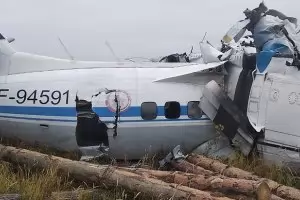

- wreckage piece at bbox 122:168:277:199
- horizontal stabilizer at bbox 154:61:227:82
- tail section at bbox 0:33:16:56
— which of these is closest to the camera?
wreckage piece at bbox 122:168:277:199

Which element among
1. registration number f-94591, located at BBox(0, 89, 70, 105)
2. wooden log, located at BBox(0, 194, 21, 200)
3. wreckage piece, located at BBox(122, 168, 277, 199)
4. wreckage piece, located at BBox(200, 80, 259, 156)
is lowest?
wooden log, located at BBox(0, 194, 21, 200)

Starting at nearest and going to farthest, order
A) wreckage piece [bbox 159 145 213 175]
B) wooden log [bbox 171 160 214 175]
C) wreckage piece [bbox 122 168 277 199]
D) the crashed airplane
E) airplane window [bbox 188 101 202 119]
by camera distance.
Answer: wreckage piece [bbox 122 168 277 199] < wooden log [bbox 171 160 214 175] < wreckage piece [bbox 159 145 213 175] < the crashed airplane < airplane window [bbox 188 101 202 119]

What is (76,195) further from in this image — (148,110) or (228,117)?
(228,117)

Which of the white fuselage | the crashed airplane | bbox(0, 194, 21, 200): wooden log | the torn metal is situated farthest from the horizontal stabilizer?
bbox(0, 194, 21, 200): wooden log

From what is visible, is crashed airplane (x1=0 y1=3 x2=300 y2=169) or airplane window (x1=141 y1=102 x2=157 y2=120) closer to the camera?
crashed airplane (x1=0 y1=3 x2=300 y2=169)

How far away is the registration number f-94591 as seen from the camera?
1004 centimetres

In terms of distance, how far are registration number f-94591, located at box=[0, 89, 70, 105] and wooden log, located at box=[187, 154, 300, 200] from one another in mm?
3100

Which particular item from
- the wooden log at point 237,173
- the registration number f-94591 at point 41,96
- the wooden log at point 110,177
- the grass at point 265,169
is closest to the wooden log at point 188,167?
the wooden log at point 237,173

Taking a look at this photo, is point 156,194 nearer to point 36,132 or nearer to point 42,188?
point 42,188

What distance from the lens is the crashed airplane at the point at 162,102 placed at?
9.66 m

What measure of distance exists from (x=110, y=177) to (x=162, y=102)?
10.5 feet

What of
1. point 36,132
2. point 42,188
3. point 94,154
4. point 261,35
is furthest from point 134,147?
point 261,35

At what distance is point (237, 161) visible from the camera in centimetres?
934

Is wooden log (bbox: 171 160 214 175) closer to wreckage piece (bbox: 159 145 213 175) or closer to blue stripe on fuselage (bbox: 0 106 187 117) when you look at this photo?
wreckage piece (bbox: 159 145 213 175)
